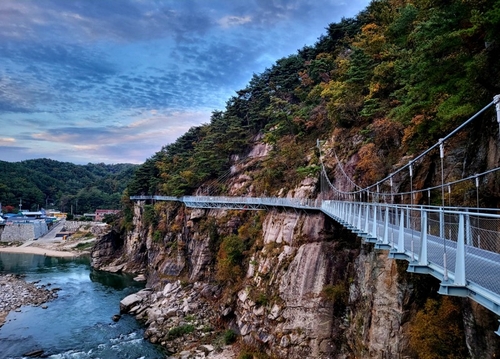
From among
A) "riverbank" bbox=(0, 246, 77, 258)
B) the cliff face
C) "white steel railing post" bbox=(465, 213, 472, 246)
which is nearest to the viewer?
"white steel railing post" bbox=(465, 213, 472, 246)

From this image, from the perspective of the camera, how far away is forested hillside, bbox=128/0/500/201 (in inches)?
364

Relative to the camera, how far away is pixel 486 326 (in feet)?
22.3

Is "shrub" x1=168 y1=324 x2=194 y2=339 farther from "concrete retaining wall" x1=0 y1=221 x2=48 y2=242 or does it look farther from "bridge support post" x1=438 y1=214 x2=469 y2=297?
"concrete retaining wall" x1=0 y1=221 x2=48 y2=242

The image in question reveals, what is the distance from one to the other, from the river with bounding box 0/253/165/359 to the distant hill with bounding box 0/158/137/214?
59.2 meters

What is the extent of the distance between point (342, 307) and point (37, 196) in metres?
100

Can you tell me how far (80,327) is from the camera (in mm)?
22906

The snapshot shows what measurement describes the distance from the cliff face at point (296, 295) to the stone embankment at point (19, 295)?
9.31 m

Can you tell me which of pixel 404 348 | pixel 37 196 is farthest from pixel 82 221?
pixel 404 348

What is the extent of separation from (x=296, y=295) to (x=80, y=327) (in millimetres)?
16243

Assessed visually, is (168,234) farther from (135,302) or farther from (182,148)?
(182,148)

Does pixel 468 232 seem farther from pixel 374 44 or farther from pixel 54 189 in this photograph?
pixel 54 189

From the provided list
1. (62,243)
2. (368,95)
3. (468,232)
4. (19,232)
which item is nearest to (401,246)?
(468,232)

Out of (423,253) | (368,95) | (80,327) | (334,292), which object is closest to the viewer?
(423,253)

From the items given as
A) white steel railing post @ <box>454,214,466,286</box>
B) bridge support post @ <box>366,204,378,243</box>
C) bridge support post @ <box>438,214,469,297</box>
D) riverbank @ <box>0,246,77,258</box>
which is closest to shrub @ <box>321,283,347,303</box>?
bridge support post @ <box>366,204,378,243</box>
